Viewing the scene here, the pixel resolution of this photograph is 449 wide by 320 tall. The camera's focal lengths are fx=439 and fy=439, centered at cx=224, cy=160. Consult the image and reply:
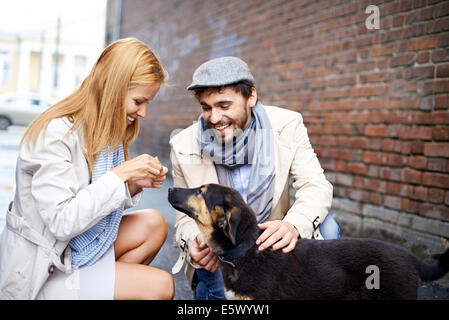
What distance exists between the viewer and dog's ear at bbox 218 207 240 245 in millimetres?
2383

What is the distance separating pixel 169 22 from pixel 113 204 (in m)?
9.66

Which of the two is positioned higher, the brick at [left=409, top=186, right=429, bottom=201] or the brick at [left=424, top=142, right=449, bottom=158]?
the brick at [left=424, top=142, right=449, bottom=158]

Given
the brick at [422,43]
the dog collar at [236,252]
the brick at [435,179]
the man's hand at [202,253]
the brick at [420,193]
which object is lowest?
the man's hand at [202,253]

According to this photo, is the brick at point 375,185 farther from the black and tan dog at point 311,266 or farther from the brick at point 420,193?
the black and tan dog at point 311,266

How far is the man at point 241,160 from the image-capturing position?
2.78m

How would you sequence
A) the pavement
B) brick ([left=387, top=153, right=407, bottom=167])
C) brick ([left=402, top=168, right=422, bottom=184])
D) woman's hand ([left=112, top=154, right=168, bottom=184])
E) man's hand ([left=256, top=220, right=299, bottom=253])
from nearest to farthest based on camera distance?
woman's hand ([left=112, top=154, right=168, bottom=184]) < man's hand ([left=256, top=220, right=299, bottom=253]) < the pavement < brick ([left=402, top=168, right=422, bottom=184]) < brick ([left=387, top=153, right=407, bottom=167])

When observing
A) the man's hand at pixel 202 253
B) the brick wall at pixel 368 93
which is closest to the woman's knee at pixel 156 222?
the man's hand at pixel 202 253

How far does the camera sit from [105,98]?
235 centimetres

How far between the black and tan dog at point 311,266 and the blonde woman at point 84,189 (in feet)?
1.40

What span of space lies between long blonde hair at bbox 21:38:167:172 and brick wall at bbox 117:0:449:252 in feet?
9.74

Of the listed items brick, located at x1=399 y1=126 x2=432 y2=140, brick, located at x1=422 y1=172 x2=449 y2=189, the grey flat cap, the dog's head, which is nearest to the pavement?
brick, located at x1=422 y1=172 x2=449 y2=189

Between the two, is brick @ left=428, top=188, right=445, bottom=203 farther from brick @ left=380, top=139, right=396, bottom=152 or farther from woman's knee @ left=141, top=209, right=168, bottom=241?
woman's knee @ left=141, top=209, right=168, bottom=241

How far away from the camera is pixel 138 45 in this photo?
246 cm
